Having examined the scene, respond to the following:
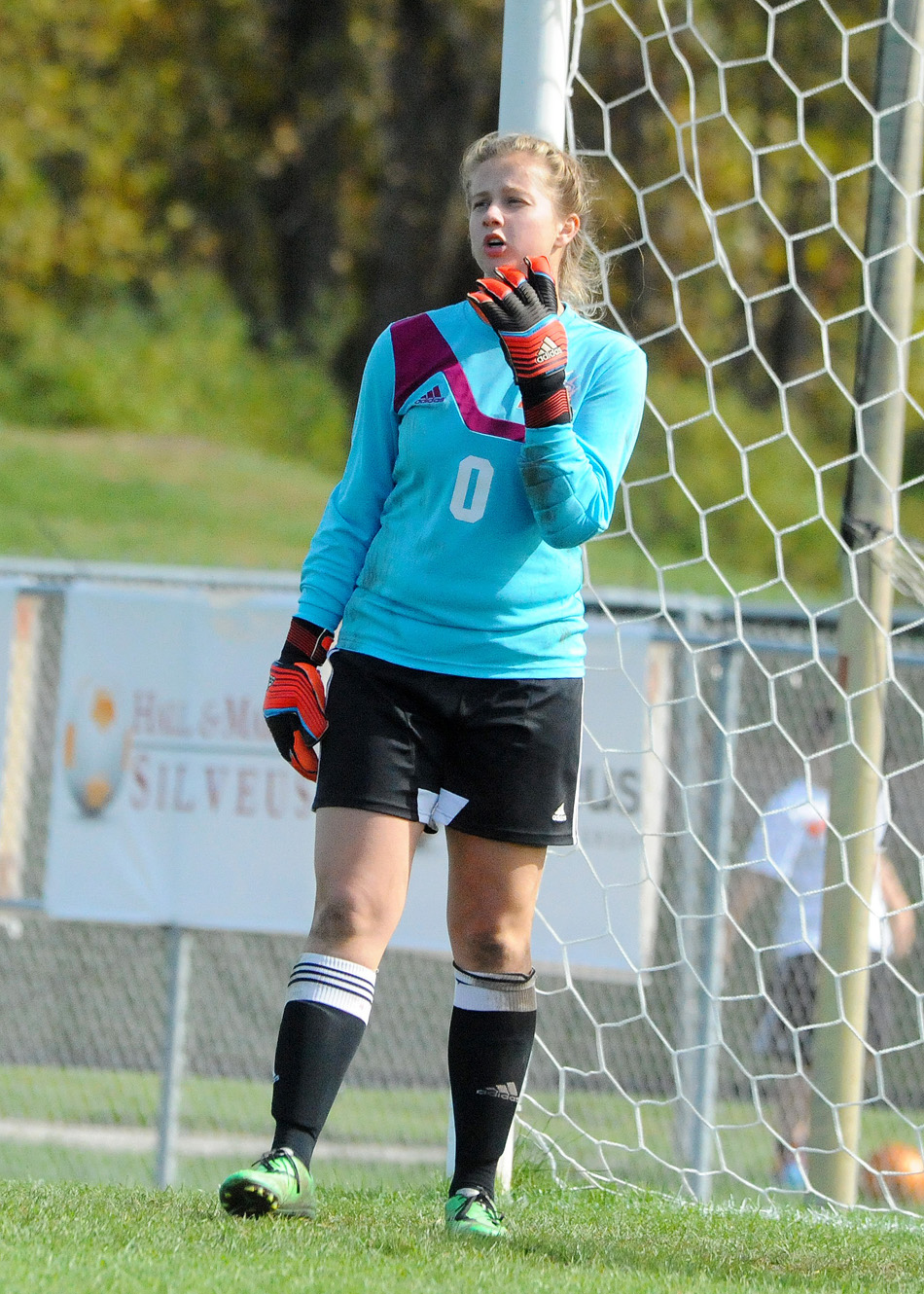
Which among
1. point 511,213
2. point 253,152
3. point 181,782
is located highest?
point 253,152

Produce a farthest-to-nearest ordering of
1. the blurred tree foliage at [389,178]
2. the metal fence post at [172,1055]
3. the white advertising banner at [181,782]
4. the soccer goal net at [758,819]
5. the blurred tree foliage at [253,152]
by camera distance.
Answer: the blurred tree foliage at [253,152] < the blurred tree foliage at [389,178] < the white advertising banner at [181,782] < the metal fence post at [172,1055] < the soccer goal net at [758,819]

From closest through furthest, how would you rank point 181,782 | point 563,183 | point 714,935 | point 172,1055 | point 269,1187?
point 269,1187
point 563,183
point 714,935
point 172,1055
point 181,782

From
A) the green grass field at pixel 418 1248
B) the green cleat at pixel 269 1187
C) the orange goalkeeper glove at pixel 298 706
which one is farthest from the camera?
the orange goalkeeper glove at pixel 298 706

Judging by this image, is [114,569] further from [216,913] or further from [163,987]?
[163,987]

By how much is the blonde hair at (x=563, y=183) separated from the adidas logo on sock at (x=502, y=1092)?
4.82ft

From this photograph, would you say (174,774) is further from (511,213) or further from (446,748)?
(511,213)

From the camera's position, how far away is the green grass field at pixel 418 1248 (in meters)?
2.37

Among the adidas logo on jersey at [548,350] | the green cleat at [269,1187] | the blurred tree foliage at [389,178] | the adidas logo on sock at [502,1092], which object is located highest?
the blurred tree foliage at [389,178]

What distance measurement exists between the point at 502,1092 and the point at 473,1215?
22cm

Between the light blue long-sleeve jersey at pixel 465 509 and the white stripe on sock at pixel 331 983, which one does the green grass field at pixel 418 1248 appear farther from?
the light blue long-sleeve jersey at pixel 465 509

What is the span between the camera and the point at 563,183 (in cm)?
296

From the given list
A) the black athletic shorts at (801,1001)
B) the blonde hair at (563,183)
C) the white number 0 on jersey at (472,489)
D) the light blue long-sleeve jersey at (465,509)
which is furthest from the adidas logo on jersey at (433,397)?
the black athletic shorts at (801,1001)

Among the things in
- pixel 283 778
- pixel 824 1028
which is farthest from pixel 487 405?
pixel 283 778

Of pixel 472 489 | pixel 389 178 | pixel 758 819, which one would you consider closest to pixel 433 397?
pixel 472 489
